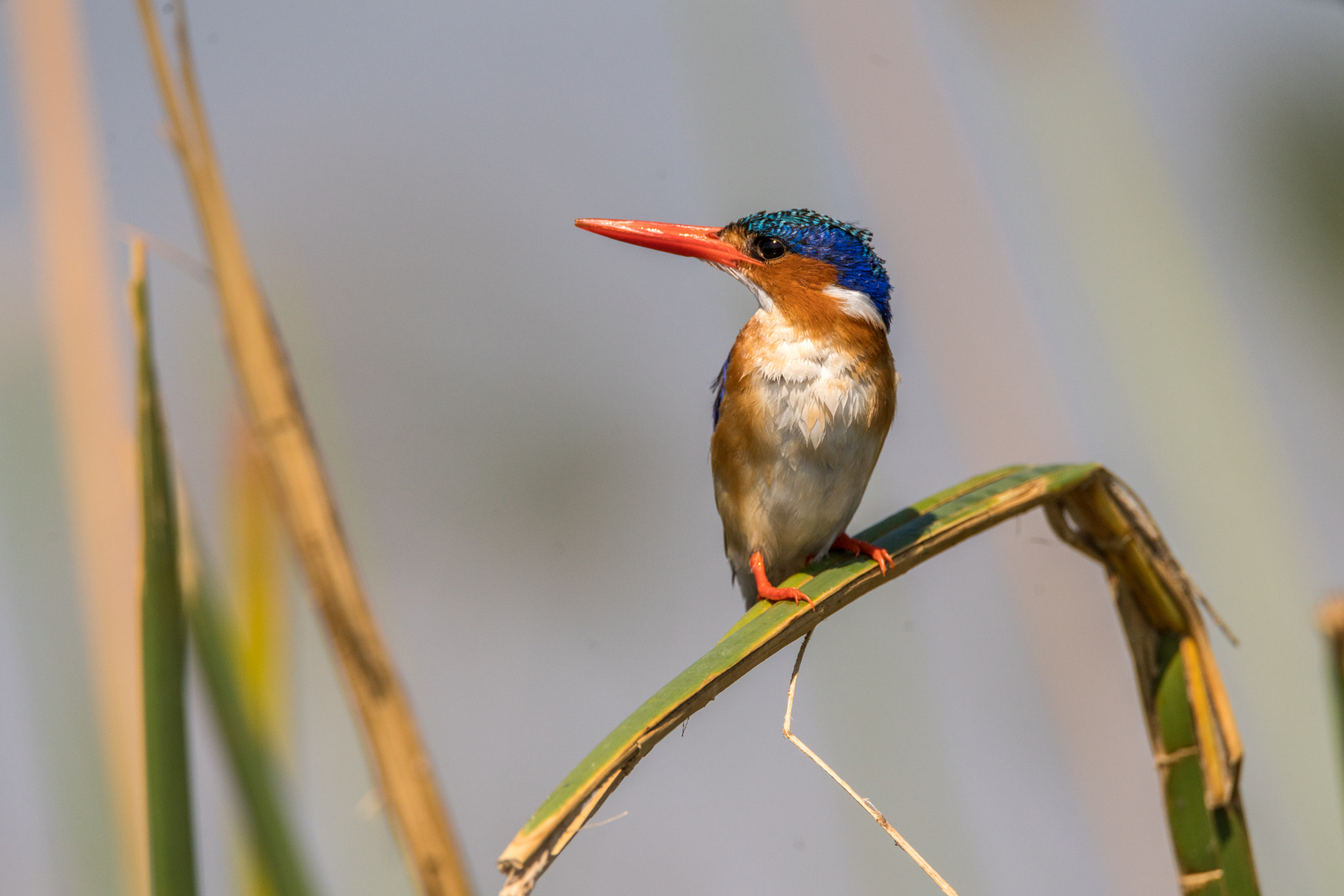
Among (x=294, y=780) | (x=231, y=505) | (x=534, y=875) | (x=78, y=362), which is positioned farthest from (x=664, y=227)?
(x=534, y=875)

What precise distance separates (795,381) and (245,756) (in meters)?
1.24

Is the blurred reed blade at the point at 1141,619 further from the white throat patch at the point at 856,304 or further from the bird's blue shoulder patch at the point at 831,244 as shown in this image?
the bird's blue shoulder patch at the point at 831,244

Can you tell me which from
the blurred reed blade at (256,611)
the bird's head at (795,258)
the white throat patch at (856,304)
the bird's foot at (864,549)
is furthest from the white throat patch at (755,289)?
the blurred reed blade at (256,611)


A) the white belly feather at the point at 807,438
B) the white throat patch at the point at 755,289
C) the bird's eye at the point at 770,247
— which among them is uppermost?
the bird's eye at the point at 770,247

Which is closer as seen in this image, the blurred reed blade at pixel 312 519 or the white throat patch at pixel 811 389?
the blurred reed blade at pixel 312 519

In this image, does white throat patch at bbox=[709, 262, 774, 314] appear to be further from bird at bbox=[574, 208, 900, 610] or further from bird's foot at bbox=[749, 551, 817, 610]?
bird's foot at bbox=[749, 551, 817, 610]

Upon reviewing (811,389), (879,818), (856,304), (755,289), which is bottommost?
(879,818)

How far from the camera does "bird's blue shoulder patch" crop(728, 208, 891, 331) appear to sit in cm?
226

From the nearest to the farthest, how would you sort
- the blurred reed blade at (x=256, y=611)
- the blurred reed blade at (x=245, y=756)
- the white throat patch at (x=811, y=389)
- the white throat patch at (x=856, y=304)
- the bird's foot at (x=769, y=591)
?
the blurred reed blade at (x=245, y=756), the bird's foot at (x=769, y=591), the blurred reed blade at (x=256, y=611), the white throat patch at (x=811, y=389), the white throat patch at (x=856, y=304)

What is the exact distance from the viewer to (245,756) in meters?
1.22

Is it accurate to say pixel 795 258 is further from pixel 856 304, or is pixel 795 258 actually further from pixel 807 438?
pixel 807 438

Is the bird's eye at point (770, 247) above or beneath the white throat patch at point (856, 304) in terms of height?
above

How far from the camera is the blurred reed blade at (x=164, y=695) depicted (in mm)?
977

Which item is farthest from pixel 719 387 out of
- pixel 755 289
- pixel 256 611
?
pixel 256 611
